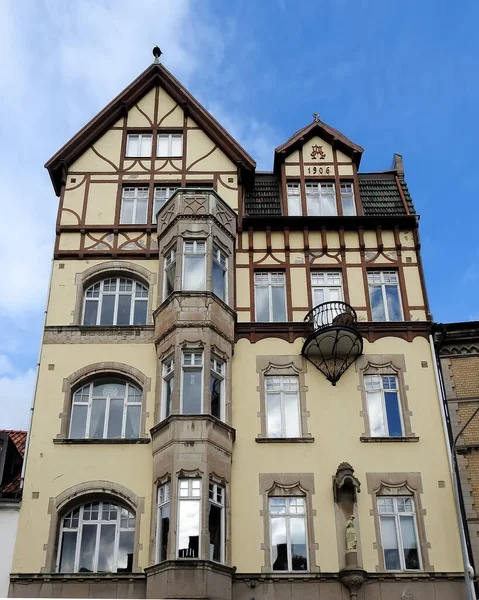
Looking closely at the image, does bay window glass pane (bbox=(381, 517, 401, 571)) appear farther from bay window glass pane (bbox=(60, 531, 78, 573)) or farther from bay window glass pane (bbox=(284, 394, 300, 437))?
bay window glass pane (bbox=(60, 531, 78, 573))

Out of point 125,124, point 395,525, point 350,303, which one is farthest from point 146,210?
point 395,525

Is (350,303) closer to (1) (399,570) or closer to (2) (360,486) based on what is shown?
(2) (360,486)

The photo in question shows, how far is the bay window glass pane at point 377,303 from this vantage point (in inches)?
909

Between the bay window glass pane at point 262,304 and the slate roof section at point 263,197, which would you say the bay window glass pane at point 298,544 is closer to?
the bay window glass pane at point 262,304

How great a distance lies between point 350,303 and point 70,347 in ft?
29.5

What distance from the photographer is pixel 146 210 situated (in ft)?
81.9

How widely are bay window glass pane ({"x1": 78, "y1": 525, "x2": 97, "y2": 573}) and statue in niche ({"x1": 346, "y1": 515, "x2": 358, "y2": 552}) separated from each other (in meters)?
6.75

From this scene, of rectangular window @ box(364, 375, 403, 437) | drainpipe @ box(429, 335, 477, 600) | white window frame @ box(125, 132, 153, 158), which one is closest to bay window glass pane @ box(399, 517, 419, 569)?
drainpipe @ box(429, 335, 477, 600)

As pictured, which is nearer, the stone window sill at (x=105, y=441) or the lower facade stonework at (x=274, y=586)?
the lower facade stonework at (x=274, y=586)

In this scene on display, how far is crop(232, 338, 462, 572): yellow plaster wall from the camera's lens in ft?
62.1

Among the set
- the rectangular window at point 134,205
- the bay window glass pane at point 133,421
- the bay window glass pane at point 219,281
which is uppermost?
the rectangular window at point 134,205

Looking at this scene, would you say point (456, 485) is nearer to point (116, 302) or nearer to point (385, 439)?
point (385, 439)

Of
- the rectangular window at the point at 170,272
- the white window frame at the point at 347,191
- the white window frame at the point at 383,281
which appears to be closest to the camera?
the rectangular window at the point at 170,272

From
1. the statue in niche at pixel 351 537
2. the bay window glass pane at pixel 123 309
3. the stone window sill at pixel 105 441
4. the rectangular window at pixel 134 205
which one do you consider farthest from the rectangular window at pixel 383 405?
the rectangular window at pixel 134 205
